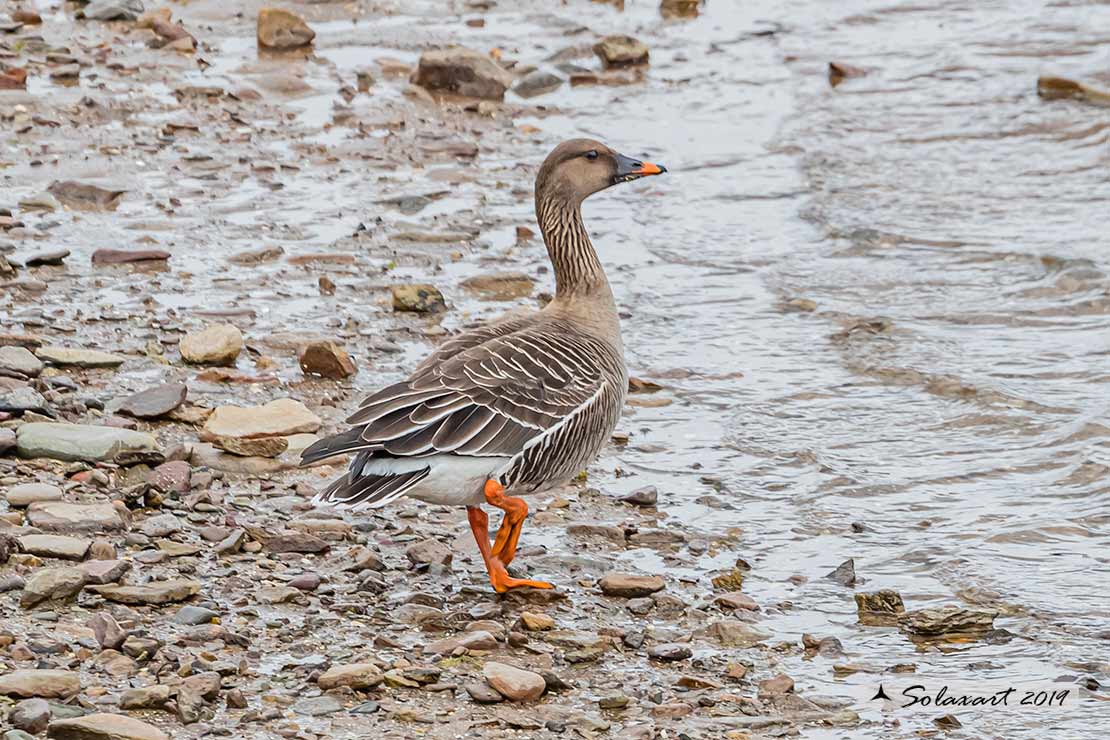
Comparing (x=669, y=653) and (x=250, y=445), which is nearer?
(x=669, y=653)

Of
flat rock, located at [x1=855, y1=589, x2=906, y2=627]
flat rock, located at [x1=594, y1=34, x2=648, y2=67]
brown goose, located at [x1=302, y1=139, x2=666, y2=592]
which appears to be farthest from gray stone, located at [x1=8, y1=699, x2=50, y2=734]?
flat rock, located at [x1=594, y1=34, x2=648, y2=67]

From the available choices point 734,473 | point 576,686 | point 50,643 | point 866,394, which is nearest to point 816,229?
point 866,394

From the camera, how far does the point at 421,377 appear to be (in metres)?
7.13

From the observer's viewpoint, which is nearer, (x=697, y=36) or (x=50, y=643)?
(x=50, y=643)

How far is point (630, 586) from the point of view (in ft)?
23.7

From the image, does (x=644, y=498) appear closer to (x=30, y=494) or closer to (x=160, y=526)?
(x=160, y=526)

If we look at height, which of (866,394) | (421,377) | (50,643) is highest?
(421,377)

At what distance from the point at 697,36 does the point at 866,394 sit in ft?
34.6

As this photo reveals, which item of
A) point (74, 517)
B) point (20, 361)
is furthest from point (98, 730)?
point (20, 361)

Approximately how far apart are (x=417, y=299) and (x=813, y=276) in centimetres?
357

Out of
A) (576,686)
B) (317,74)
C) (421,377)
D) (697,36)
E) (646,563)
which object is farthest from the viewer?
(697,36)

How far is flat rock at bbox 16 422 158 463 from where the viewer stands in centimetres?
770

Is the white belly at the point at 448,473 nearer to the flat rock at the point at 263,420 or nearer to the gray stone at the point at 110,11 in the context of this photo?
Result: the flat rock at the point at 263,420

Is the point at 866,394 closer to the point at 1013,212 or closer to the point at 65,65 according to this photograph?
the point at 1013,212
